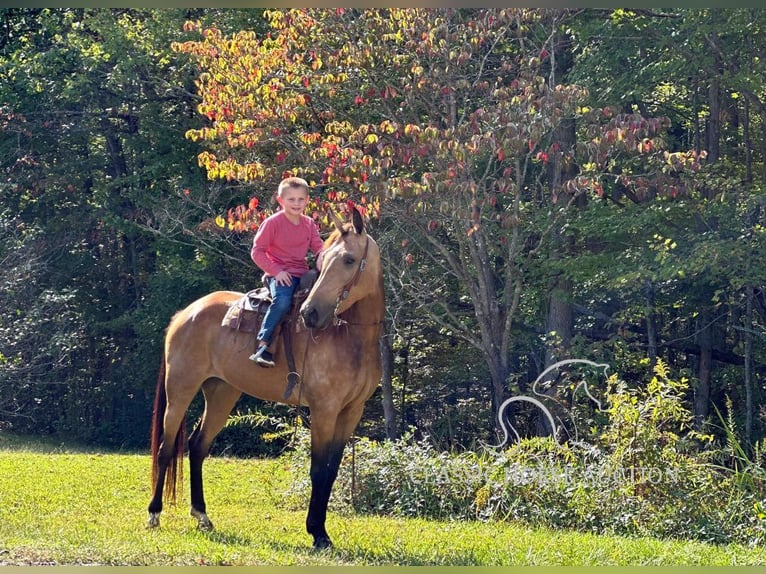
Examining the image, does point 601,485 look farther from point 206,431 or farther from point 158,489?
point 158,489

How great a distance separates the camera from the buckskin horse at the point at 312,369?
7.79 m

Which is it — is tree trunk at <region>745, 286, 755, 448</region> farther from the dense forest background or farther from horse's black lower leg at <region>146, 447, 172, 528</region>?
horse's black lower leg at <region>146, 447, 172, 528</region>

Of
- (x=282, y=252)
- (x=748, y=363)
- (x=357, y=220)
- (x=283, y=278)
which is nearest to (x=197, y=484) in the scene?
(x=283, y=278)

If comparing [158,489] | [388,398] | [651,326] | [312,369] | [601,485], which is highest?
[651,326]

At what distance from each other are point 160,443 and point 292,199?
2693 mm

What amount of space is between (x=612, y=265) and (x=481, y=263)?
2.09 meters

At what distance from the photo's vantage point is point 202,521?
888cm

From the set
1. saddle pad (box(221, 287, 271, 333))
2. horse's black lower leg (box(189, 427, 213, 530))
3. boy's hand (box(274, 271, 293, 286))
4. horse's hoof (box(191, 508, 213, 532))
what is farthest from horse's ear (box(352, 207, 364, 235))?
horse's hoof (box(191, 508, 213, 532))

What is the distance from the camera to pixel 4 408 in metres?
22.4

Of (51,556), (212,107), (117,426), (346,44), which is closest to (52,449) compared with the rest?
(117,426)

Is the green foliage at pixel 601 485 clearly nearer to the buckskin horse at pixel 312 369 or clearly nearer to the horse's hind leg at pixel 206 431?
the horse's hind leg at pixel 206 431

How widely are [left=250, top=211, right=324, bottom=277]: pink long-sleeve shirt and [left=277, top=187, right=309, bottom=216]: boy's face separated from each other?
11cm

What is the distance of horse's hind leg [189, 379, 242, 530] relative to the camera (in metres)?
9.09

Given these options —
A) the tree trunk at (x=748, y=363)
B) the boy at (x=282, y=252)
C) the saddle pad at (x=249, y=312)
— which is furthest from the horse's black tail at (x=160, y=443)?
the tree trunk at (x=748, y=363)
